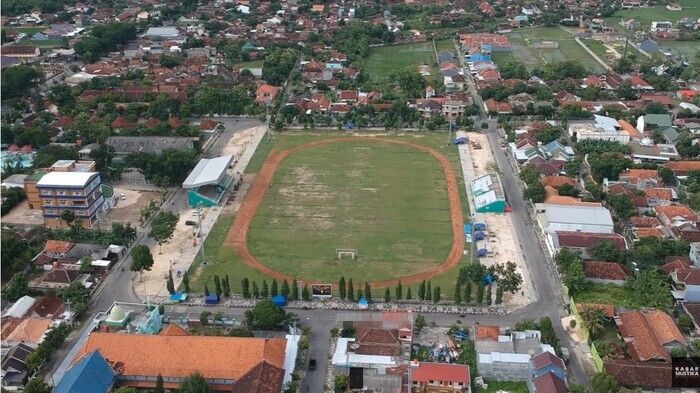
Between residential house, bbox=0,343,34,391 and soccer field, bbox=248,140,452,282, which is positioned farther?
soccer field, bbox=248,140,452,282

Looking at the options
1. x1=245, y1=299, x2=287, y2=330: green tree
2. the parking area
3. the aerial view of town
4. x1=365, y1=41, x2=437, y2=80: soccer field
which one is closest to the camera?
the aerial view of town

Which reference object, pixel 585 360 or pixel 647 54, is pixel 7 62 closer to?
pixel 585 360

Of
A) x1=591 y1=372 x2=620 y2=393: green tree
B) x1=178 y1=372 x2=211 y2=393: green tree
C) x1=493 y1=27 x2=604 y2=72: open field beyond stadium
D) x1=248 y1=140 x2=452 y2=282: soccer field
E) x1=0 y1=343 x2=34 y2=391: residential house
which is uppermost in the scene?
x1=178 y1=372 x2=211 y2=393: green tree

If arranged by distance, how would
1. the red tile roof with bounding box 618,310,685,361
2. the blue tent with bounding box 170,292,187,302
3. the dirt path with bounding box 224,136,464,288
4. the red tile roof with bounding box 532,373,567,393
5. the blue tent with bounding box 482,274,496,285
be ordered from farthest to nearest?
the dirt path with bounding box 224,136,464,288 < the blue tent with bounding box 482,274,496,285 < the blue tent with bounding box 170,292,187,302 < the red tile roof with bounding box 618,310,685,361 < the red tile roof with bounding box 532,373,567,393

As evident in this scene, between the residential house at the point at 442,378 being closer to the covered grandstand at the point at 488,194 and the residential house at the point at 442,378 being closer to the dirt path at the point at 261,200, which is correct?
the dirt path at the point at 261,200

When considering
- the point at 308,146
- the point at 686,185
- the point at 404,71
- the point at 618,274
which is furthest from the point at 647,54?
the point at 618,274

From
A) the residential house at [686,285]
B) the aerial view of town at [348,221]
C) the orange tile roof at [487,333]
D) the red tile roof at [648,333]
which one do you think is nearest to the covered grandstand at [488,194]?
the aerial view of town at [348,221]

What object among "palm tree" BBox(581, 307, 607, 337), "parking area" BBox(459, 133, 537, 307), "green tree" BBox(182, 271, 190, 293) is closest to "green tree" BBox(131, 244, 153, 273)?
"green tree" BBox(182, 271, 190, 293)

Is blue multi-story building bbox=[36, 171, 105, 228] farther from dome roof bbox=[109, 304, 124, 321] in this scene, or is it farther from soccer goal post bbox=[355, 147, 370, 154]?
soccer goal post bbox=[355, 147, 370, 154]
